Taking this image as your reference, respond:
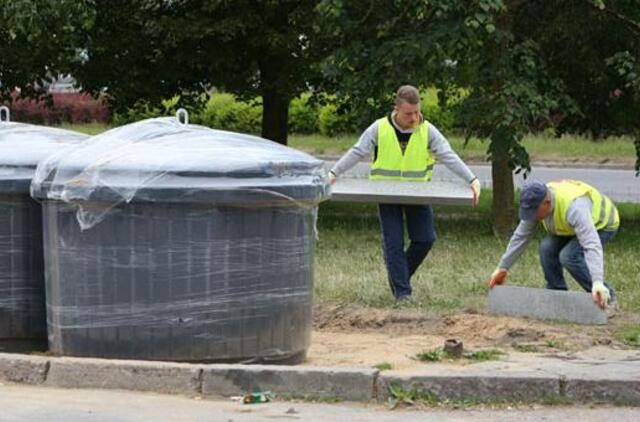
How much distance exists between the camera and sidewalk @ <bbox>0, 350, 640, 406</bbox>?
7586mm

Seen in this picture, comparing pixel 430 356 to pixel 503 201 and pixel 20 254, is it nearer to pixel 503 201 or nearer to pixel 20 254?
pixel 20 254

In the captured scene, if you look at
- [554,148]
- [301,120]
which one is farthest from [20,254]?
[301,120]

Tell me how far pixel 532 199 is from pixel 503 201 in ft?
27.1

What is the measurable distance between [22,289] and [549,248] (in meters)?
3.67

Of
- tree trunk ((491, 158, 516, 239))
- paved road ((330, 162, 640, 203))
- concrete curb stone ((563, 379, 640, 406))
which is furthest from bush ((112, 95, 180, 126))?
concrete curb stone ((563, 379, 640, 406))

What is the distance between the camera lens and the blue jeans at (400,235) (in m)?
10.7

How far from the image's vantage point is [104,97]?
21.2m

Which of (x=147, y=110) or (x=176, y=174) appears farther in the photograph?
(x=147, y=110)

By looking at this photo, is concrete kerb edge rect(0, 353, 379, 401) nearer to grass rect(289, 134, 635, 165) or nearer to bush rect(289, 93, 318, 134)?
grass rect(289, 134, 635, 165)

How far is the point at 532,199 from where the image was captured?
31.3 feet

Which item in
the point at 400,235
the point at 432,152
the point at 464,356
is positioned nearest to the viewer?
the point at 464,356

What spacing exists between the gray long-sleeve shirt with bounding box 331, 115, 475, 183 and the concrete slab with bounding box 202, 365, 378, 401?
3358 millimetres

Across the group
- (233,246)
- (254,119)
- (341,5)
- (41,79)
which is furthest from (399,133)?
(254,119)

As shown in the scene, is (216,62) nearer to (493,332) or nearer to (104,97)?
(104,97)
